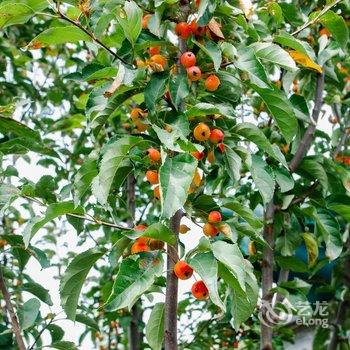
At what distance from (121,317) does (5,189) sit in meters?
1.39

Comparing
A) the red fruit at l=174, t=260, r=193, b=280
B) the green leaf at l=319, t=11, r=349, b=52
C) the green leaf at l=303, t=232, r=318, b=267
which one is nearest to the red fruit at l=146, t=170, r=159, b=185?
the red fruit at l=174, t=260, r=193, b=280

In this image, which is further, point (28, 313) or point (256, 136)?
point (28, 313)

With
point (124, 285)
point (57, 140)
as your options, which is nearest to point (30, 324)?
point (124, 285)

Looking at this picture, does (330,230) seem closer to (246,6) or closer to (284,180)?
(284,180)

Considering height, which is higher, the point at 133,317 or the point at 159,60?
the point at 159,60

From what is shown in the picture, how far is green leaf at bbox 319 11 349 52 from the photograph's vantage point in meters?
1.66

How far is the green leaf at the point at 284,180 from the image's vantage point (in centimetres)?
180

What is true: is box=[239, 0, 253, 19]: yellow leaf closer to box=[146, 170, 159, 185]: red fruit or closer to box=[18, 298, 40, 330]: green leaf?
box=[146, 170, 159, 185]: red fruit

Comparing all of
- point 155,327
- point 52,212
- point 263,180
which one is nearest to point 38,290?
point 155,327

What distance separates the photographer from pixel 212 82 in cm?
151

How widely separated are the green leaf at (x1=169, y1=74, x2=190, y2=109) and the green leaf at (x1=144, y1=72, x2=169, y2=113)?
0.06 feet

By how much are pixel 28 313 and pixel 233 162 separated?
782 mm

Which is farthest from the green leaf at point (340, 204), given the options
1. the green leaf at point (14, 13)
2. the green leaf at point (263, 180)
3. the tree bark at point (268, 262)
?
the green leaf at point (14, 13)

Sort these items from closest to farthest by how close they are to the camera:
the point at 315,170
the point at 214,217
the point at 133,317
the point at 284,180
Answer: the point at 214,217 → the point at 284,180 → the point at 315,170 → the point at 133,317
